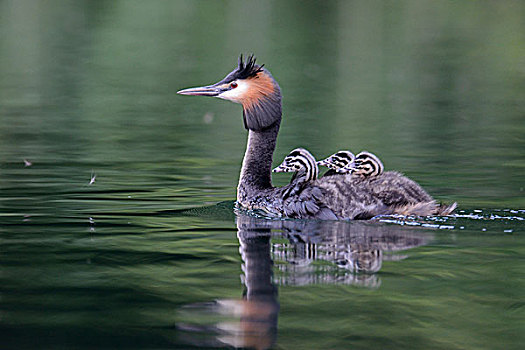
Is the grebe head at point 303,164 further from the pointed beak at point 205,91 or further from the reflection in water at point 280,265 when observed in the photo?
the pointed beak at point 205,91

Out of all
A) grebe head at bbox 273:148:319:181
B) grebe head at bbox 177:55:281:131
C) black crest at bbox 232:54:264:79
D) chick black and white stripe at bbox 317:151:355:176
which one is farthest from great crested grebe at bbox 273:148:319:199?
black crest at bbox 232:54:264:79

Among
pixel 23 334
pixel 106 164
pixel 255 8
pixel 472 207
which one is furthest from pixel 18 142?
pixel 255 8

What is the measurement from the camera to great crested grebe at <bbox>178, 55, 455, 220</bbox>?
785 centimetres

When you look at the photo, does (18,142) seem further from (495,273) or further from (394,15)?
(394,15)

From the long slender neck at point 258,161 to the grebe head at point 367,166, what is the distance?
40.6 inches

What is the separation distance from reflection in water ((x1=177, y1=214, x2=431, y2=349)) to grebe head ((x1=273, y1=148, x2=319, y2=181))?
49 centimetres

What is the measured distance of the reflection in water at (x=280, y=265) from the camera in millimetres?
4996

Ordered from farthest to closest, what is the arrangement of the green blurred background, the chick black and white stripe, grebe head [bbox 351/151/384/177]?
1. the green blurred background
2. the chick black and white stripe
3. grebe head [bbox 351/151/384/177]

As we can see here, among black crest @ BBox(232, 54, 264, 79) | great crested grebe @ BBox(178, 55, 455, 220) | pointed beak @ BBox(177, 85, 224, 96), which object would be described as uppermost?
black crest @ BBox(232, 54, 264, 79)

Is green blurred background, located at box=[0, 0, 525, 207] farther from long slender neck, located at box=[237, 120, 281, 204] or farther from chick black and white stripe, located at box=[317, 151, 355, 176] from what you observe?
chick black and white stripe, located at box=[317, 151, 355, 176]

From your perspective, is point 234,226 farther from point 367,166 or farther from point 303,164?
point 367,166

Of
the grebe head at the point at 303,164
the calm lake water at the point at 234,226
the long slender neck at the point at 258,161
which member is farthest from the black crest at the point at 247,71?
the calm lake water at the point at 234,226

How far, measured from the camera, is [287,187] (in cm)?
835

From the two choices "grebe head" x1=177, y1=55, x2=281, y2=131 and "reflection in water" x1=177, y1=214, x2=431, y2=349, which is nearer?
"reflection in water" x1=177, y1=214, x2=431, y2=349
